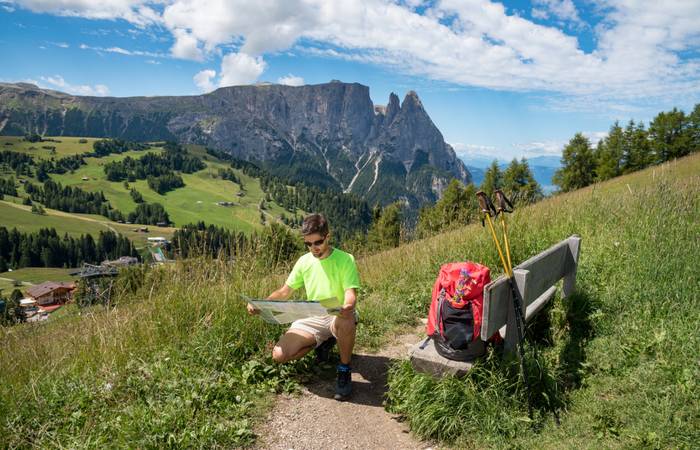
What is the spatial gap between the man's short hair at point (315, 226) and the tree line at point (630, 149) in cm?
4355

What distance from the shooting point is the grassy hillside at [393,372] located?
11.2ft

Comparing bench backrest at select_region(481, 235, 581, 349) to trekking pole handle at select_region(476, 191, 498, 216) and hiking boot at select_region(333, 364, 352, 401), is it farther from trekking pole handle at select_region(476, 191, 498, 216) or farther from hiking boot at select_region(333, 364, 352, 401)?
hiking boot at select_region(333, 364, 352, 401)

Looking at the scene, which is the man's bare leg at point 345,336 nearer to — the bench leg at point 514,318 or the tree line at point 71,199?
the bench leg at point 514,318

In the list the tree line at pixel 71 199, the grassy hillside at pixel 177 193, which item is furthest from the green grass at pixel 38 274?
the grassy hillside at pixel 177 193

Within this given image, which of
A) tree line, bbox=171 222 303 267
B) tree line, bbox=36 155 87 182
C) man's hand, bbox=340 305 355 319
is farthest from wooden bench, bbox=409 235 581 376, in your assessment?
tree line, bbox=36 155 87 182

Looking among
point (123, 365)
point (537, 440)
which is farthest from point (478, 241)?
point (123, 365)

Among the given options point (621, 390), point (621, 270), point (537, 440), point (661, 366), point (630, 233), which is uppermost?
point (630, 233)

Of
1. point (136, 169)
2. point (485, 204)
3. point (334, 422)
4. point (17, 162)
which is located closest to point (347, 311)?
point (334, 422)

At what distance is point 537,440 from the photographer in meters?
3.36

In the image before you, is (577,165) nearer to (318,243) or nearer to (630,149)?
(630,149)

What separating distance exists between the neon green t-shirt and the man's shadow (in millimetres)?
949

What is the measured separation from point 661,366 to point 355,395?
287 centimetres

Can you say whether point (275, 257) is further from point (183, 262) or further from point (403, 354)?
point (403, 354)

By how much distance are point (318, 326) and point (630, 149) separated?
166 feet
